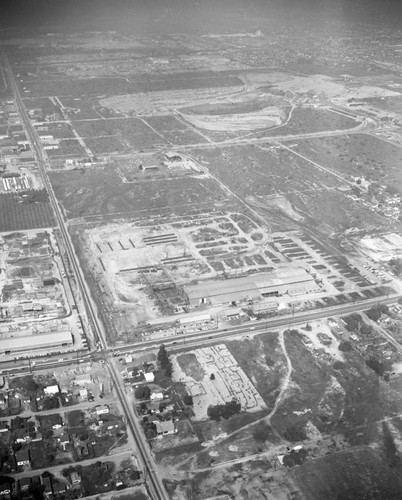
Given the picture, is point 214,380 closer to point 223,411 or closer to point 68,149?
point 223,411

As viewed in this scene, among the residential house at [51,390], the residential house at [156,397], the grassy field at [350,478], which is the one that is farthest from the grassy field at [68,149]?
the grassy field at [350,478]

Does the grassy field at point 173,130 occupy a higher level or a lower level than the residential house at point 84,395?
higher

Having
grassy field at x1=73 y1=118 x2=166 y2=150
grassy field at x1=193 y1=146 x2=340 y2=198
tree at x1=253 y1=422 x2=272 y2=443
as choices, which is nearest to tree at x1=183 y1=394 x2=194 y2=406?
tree at x1=253 y1=422 x2=272 y2=443

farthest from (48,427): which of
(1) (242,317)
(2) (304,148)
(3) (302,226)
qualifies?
(2) (304,148)

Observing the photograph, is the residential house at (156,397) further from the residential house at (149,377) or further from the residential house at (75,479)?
the residential house at (75,479)

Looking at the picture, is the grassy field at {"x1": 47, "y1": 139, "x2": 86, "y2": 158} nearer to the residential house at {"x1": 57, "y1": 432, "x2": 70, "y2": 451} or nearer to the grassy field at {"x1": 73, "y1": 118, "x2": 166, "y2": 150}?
the grassy field at {"x1": 73, "y1": 118, "x2": 166, "y2": 150}

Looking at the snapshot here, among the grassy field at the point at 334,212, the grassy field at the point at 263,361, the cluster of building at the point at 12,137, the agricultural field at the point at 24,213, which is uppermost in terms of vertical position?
the cluster of building at the point at 12,137

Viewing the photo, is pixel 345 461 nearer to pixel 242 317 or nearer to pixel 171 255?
pixel 242 317

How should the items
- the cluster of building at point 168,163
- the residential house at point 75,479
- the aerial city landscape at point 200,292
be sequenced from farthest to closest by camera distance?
the cluster of building at point 168,163 < the aerial city landscape at point 200,292 < the residential house at point 75,479
